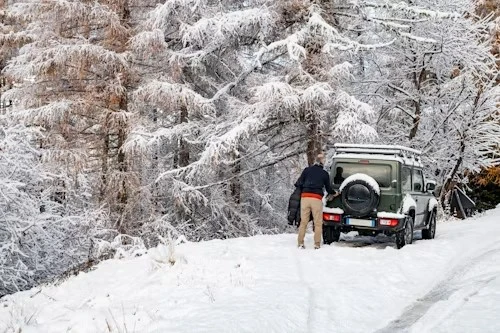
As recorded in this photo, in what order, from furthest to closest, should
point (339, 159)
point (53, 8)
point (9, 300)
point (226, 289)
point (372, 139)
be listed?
point (53, 8), point (372, 139), point (339, 159), point (9, 300), point (226, 289)

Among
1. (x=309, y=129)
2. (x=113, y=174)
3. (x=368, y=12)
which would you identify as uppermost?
(x=368, y=12)

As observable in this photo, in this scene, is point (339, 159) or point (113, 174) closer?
point (339, 159)

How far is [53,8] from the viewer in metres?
15.9

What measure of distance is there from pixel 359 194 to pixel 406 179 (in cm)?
143

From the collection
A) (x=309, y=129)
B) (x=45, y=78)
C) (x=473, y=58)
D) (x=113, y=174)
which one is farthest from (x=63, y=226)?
(x=473, y=58)

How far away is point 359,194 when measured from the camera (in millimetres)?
11875

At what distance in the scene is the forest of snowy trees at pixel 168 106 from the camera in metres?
14.6

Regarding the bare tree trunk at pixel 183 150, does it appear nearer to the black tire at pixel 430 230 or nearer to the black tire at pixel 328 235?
the black tire at pixel 328 235

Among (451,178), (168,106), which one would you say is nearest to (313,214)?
(168,106)

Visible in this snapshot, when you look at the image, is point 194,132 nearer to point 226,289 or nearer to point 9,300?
point 9,300

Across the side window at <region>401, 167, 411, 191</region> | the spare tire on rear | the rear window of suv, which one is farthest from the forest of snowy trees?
the spare tire on rear

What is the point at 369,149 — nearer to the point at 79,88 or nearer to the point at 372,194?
the point at 372,194

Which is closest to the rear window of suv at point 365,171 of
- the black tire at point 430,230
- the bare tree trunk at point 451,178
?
the black tire at point 430,230

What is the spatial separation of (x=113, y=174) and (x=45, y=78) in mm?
3425
